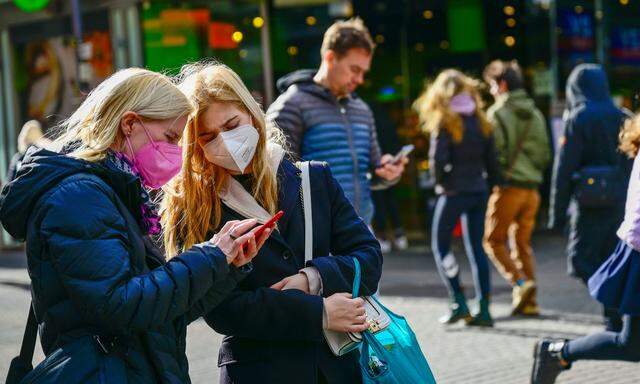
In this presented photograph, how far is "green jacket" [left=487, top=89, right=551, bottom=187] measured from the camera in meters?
9.47

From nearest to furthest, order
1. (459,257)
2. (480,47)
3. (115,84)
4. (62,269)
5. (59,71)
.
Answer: (62,269)
(115,84)
(459,257)
(480,47)
(59,71)

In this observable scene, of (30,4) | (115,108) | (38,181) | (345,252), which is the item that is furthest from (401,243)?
(38,181)

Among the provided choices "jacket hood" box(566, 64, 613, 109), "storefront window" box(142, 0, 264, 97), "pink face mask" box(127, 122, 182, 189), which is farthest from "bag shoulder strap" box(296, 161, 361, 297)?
"storefront window" box(142, 0, 264, 97)

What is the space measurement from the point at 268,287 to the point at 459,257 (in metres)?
10.5

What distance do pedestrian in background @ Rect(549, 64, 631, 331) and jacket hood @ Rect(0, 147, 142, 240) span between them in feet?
16.3

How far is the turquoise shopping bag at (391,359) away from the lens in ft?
10.5

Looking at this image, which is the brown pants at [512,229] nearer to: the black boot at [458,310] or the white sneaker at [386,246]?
the black boot at [458,310]

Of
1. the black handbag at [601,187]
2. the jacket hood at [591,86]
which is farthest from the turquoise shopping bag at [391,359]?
the jacket hood at [591,86]

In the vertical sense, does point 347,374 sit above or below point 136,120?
below

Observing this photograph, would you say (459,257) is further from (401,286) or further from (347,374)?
(347,374)

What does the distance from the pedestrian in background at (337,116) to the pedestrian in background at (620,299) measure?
4.09 ft

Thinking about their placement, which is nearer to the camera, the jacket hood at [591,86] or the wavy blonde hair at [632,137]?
the wavy blonde hair at [632,137]

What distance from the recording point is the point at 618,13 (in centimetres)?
1452

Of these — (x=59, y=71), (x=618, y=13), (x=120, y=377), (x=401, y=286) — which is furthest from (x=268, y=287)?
(x=59, y=71)
